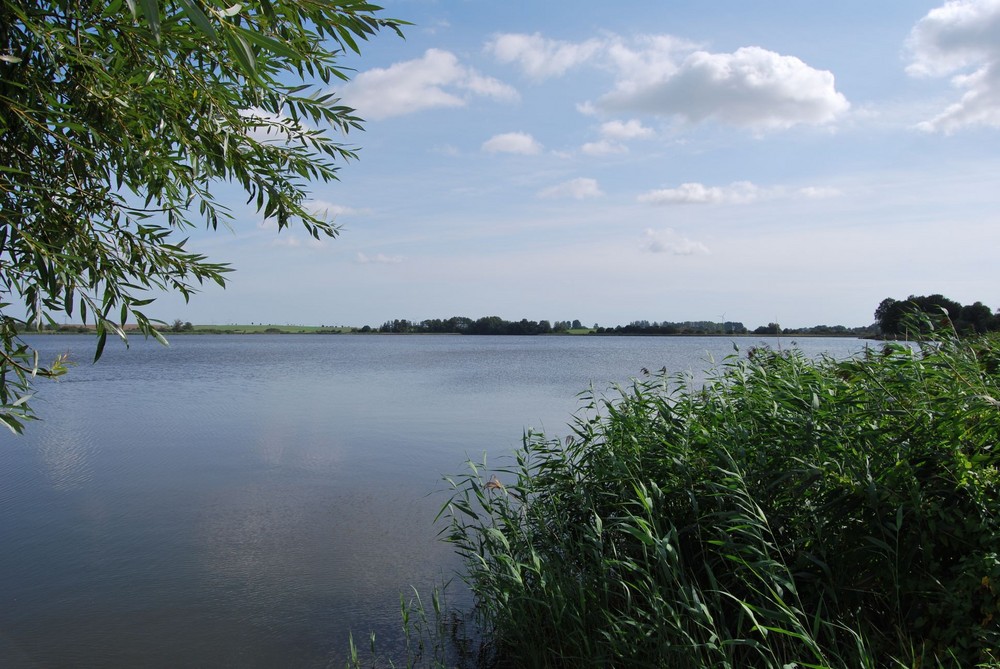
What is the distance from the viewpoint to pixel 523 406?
17906 millimetres

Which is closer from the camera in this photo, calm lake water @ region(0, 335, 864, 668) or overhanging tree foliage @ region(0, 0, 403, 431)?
overhanging tree foliage @ region(0, 0, 403, 431)

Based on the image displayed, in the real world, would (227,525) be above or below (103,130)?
below

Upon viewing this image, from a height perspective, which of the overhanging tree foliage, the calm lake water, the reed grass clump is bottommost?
the calm lake water

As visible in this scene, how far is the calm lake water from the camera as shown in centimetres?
570

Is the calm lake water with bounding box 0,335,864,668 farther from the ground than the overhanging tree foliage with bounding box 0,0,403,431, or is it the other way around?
the overhanging tree foliage with bounding box 0,0,403,431

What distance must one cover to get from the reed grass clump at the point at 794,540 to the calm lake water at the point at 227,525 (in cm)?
163

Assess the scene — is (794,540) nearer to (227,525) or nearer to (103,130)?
(103,130)

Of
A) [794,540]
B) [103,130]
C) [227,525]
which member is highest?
[103,130]

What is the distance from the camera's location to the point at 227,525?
27.8 ft

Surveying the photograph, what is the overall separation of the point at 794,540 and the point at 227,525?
696 cm

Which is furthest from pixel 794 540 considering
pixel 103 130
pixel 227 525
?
pixel 227 525

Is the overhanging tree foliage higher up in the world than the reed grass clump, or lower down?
higher up

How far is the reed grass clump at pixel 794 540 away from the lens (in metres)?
3.60

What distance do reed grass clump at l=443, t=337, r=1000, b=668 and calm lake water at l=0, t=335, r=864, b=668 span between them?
1635 millimetres
